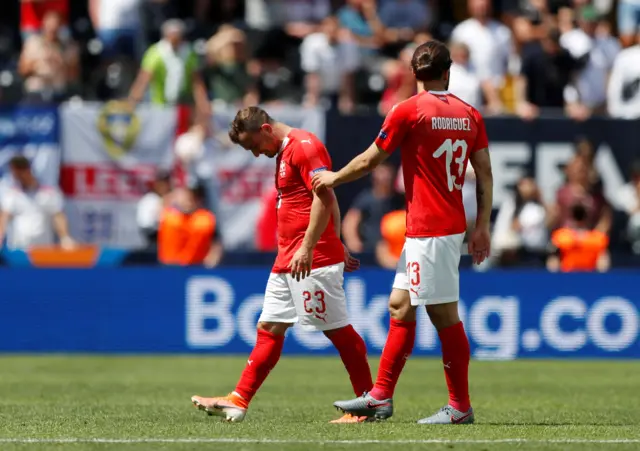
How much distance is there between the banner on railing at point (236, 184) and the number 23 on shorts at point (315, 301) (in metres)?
8.59

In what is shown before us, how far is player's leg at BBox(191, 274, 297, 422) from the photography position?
9008 mm

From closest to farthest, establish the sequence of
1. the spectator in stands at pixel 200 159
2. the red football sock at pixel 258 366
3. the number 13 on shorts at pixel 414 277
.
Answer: the number 13 on shorts at pixel 414 277 → the red football sock at pixel 258 366 → the spectator in stands at pixel 200 159

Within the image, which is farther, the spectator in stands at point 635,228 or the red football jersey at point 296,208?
the spectator in stands at point 635,228

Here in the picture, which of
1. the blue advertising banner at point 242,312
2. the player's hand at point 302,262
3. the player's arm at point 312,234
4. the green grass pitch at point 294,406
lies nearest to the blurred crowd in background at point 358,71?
the blue advertising banner at point 242,312

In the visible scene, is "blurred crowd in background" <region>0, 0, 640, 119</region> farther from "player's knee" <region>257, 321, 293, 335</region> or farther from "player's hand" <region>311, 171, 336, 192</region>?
"player's hand" <region>311, 171, 336, 192</region>

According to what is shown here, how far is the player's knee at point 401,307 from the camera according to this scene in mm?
8930

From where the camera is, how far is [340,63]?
18.7 meters

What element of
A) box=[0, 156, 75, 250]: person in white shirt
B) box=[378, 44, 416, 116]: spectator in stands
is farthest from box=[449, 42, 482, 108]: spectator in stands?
box=[0, 156, 75, 250]: person in white shirt

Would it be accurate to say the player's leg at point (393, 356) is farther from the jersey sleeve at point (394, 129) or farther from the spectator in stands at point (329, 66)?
the spectator in stands at point (329, 66)

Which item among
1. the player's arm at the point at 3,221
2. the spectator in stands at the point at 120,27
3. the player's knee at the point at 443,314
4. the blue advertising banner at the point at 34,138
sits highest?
the spectator in stands at the point at 120,27

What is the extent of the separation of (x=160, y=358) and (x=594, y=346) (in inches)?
195

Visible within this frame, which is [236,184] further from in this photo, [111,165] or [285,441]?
[285,441]

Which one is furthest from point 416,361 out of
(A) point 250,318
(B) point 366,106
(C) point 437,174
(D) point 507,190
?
(C) point 437,174

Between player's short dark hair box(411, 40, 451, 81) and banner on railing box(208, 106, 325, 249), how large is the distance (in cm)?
881
